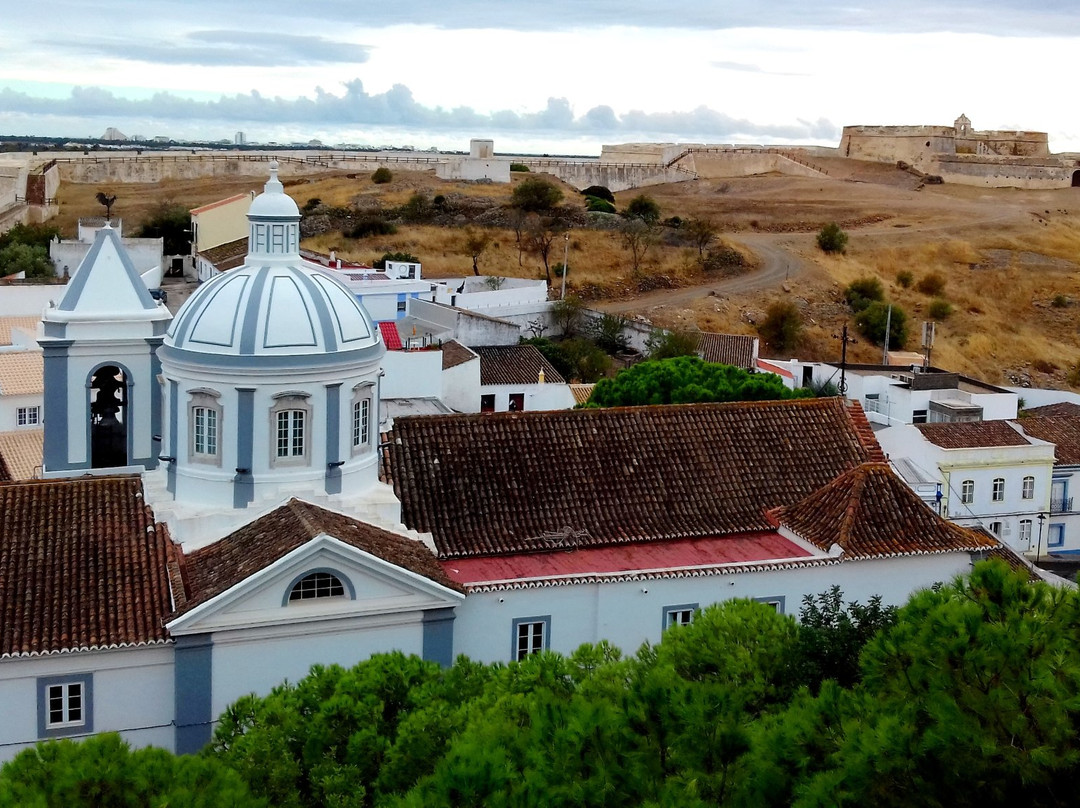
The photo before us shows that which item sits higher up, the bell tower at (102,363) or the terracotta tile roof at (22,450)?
the bell tower at (102,363)

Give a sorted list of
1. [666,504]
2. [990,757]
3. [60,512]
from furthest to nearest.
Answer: [666,504], [60,512], [990,757]

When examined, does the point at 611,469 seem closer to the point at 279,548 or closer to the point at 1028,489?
the point at 279,548

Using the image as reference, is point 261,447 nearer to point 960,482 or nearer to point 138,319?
point 138,319

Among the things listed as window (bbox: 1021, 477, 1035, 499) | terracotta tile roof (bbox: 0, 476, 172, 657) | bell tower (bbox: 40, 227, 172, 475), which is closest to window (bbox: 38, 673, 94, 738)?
terracotta tile roof (bbox: 0, 476, 172, 657)

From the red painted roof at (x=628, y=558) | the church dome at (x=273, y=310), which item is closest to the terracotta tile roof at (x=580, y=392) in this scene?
the red painted roof at (x=628, y=558)

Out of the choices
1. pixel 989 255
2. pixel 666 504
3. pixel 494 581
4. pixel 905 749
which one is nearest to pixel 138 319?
pixel 494 581

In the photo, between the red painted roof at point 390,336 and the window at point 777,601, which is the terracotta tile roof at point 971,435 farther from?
the red painted roof at point 390,336

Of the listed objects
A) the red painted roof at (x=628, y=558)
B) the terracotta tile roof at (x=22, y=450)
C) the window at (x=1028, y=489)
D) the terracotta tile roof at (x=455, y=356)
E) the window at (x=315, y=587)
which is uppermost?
the terracotta tile roof at (x=455, y=356)
